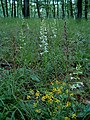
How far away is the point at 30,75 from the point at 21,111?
926 mm

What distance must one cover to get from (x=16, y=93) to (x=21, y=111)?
35 cm

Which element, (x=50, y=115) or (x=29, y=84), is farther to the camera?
(x=29, y=84)

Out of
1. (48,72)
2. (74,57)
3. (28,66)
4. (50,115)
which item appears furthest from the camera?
(74,57)

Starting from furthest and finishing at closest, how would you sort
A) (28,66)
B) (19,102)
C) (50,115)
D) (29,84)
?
(28,66) → (29,84) → (19,102) → (50,115)

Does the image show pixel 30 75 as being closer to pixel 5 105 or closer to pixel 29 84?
pixel 29 84

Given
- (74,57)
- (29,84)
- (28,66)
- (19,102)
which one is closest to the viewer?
(19,102)

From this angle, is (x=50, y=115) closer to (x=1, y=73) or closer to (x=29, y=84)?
(x=29, y=84)

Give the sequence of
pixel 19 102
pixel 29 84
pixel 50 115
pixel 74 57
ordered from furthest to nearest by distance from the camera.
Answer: pixel 74 57
pixel 29 84
pixel 19 102
pixel 50 115

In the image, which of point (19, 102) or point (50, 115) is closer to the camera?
point (50, 115)

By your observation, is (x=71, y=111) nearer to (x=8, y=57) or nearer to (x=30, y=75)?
(x=30, y=75)

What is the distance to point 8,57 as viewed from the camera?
176 inches

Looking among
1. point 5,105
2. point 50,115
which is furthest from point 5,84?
point 50,115

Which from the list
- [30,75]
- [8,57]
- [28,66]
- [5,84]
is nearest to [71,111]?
[5,84]

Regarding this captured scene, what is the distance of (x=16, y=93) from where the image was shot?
270 centimetres
